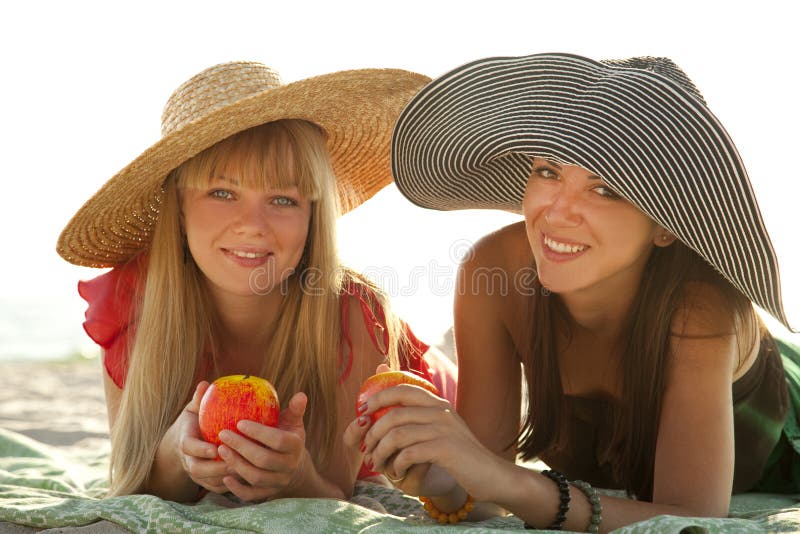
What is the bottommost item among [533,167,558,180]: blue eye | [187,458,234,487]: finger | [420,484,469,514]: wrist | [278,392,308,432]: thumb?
[420,484,469,514]: wrist

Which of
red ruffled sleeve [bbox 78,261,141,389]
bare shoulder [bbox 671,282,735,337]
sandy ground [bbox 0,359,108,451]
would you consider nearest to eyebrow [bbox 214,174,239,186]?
red ruffled sleeve [bbox 78,261,141,389]

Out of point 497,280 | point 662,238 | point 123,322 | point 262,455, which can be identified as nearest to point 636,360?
point 662,238

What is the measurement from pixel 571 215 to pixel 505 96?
0.42 m

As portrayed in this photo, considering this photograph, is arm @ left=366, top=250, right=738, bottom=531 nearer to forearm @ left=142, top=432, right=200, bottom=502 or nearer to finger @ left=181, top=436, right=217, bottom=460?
finger @ left=181, top=436, right=217, bottom=460

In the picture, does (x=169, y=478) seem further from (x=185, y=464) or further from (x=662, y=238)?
(x=662, y=238)

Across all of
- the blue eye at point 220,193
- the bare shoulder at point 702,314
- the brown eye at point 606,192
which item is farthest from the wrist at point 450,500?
the blue eye at point 220,193

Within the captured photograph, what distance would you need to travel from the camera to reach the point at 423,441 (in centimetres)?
231

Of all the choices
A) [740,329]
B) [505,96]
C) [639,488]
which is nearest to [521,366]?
[639,488]

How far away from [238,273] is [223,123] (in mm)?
560

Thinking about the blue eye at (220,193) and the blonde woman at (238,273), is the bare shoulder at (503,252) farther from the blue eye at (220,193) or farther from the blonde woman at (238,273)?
the blue eye at (220,193)

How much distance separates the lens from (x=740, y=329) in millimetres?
2822

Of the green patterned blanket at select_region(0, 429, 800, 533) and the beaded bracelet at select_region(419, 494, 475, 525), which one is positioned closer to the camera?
the green patterned blanket at select_region(0, 429, 800, 533)

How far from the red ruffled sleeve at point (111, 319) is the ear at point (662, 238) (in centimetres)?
210

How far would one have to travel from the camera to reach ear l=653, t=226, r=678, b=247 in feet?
9.23
